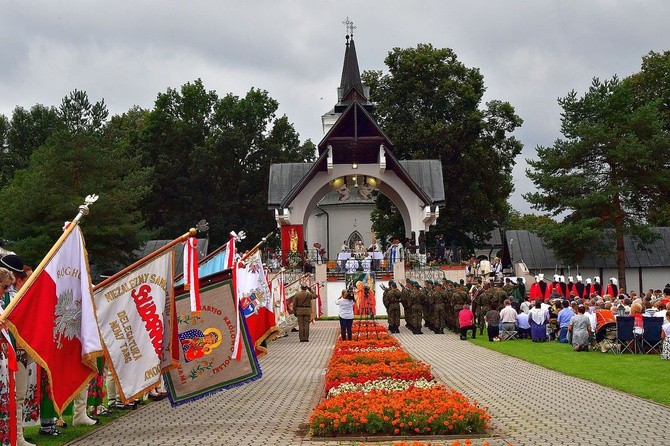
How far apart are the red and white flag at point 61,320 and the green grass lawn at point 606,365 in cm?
770

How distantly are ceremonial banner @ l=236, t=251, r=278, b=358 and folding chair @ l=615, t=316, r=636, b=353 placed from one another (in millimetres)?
8163

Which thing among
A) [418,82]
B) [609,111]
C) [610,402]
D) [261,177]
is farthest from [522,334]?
[261,177]

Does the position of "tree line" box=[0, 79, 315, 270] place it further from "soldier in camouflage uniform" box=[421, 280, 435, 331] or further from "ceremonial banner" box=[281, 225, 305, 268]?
"soldier in camouflage uniform" box=[421, 280, 435, 331]

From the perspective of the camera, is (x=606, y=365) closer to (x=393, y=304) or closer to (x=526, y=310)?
(x=526, y=310)

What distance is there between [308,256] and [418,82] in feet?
45.1

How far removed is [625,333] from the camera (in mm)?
19828

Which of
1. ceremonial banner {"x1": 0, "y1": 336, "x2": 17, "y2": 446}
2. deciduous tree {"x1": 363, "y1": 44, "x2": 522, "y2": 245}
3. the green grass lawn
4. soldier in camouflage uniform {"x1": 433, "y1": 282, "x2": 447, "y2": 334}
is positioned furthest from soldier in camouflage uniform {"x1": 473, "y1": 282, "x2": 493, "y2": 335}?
deciduous tree {"x1": 363, "y1": 44, "x2": 522, "y2": 245}

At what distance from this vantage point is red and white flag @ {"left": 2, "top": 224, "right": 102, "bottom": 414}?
→ 8930mm

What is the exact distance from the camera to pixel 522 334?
25906mm

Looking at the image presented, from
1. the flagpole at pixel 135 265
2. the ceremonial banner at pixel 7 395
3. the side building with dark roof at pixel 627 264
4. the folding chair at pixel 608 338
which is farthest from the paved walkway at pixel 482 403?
the side building with dark roof at pixel 627 264

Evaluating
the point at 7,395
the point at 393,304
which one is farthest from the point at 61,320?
the point at 393,304

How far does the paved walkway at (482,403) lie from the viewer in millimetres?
9734

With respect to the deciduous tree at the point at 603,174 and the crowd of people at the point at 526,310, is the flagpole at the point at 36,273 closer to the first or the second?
the crowd of people at the point at 526,310

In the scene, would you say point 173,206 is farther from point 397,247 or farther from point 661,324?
point 661,324
